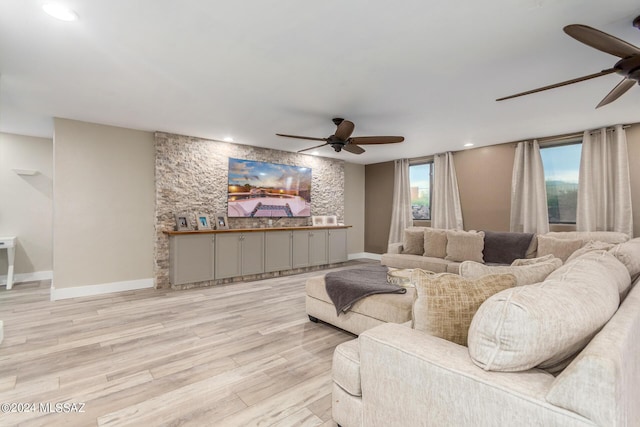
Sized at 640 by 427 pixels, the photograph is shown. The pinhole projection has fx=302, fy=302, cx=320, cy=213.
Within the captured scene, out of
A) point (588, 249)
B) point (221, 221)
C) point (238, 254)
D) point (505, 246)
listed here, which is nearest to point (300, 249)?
point (238, 254)

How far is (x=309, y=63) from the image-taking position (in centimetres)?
265

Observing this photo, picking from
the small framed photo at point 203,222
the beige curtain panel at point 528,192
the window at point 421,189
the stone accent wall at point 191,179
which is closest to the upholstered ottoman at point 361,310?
the small framed photo at point 203,222

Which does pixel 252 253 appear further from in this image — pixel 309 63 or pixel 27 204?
pixel 27 204

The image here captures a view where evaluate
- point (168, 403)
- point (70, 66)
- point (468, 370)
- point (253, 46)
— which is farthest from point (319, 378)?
point (70, 66)

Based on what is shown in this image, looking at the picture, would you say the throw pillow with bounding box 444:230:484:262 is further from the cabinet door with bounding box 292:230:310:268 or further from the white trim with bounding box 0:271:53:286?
the white trim with bounding box 0:271:53:286

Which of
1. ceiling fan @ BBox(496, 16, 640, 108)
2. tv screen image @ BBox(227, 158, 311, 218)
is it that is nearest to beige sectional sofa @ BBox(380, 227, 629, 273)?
tv screen image @ BBox(227, 158, 311, 218)

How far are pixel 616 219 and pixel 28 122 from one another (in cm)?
875

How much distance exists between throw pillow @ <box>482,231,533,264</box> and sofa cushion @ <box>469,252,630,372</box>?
3.86 metres

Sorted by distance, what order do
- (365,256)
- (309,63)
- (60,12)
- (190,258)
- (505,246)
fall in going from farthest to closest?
Result: (365,256) < (190,258) < (505,246) < (309,63) < (60,12)

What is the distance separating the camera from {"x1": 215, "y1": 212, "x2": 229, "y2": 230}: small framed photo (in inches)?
213

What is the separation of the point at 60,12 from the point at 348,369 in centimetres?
284

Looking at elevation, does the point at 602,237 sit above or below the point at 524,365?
above

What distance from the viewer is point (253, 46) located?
2.39 m

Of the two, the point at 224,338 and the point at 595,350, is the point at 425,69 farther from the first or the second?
the point at 224,338
